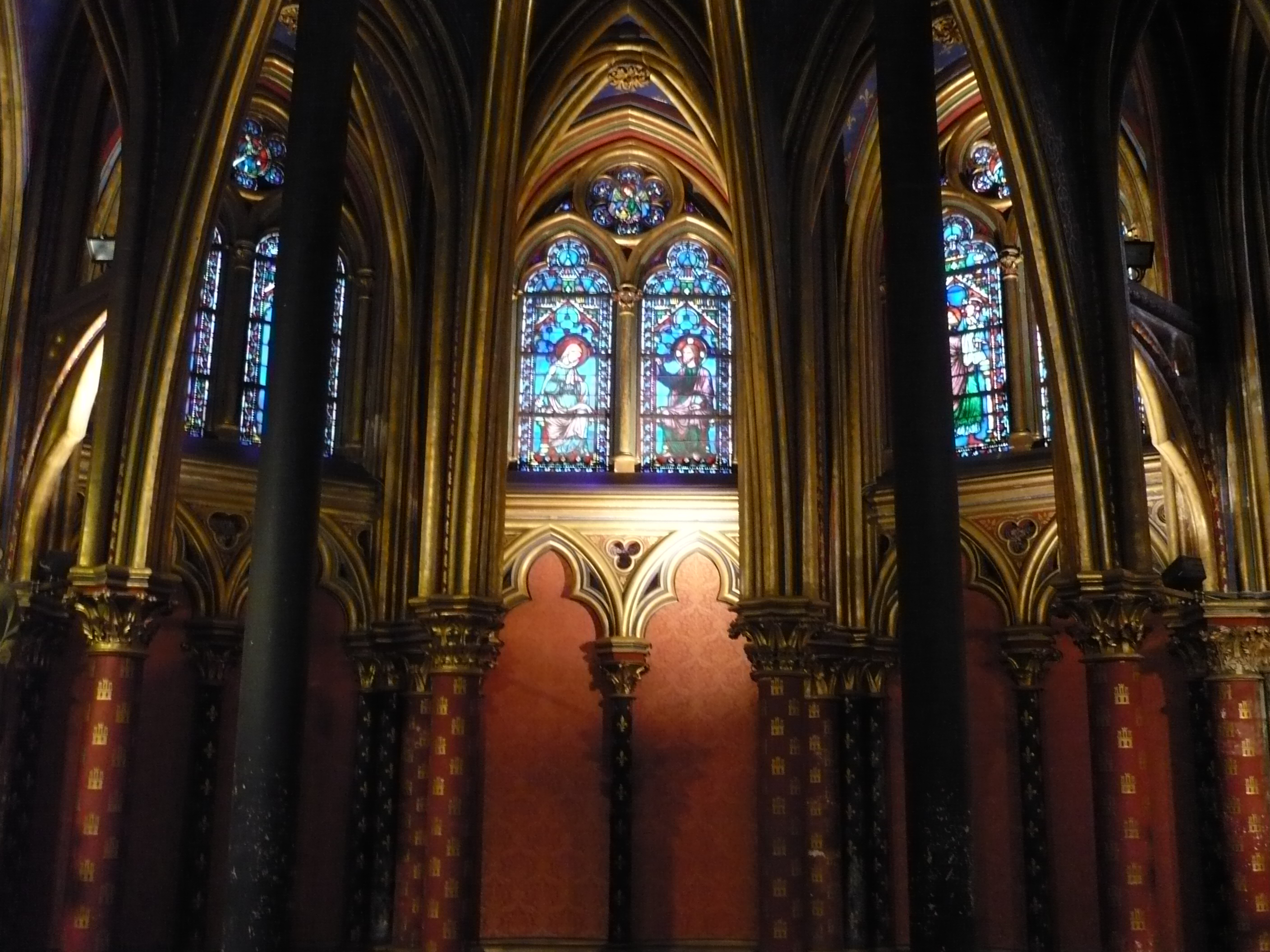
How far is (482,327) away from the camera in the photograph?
16.2 m

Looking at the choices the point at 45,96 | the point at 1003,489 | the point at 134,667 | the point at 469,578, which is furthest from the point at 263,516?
the point at 1003,489

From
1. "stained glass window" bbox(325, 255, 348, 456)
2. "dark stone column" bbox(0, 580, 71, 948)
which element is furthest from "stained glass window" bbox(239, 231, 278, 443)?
"dark stone column" bbox(0, 580, 71, 948)

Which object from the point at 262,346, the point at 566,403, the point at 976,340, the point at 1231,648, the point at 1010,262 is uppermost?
the point at 1010,262

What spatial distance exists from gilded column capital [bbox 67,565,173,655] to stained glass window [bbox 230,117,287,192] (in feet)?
22.7

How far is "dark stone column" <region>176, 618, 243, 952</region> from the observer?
16641 mm

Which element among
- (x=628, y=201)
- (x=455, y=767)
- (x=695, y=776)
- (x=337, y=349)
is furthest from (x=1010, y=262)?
(x=455, y=767)

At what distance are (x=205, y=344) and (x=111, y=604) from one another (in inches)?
221

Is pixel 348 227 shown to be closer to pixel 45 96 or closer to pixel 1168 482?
pixel 45 96

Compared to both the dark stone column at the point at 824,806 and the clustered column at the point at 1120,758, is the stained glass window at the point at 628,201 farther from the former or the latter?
the clustered column at the point at 1120,758

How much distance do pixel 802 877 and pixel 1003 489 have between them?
5.37 m

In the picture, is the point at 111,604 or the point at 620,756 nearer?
the point at 111,604

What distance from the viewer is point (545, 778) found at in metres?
18.7

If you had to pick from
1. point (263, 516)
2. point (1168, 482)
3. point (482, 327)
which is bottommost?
point (263, 516)

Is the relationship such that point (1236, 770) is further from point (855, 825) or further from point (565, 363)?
point (565, 363)
